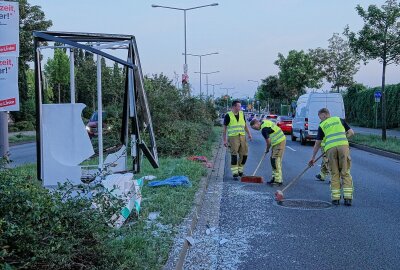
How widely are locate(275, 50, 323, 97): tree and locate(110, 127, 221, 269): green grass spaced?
3744cm

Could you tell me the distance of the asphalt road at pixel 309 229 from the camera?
5484 mm

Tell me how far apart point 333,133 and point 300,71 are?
40.2 m

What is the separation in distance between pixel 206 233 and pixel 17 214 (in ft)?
11.0

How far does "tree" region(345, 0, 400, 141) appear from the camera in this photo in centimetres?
→ 2198

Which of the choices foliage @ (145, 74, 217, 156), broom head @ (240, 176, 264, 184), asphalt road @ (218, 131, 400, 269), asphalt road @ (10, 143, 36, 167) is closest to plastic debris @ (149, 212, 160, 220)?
asphalt road @ (218, 131, 400, 269)

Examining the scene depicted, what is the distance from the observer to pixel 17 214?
146 inches

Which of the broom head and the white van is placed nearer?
the broom head

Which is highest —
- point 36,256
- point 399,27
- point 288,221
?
point 399,27

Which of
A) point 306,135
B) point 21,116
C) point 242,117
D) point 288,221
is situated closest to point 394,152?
point 306,135

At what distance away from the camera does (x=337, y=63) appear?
133ft

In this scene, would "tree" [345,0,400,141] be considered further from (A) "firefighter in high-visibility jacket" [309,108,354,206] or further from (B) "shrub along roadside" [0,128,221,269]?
(B) "shrub along roadside" [0,128,221,269]

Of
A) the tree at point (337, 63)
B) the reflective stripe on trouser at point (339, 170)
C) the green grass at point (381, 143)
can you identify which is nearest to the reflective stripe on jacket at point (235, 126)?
the reflective stripe on trouser at point (339, 170)

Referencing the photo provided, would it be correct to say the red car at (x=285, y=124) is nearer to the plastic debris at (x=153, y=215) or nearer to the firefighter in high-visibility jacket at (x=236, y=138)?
the firefighter in high-visibility jacket at (x=236, y=138)

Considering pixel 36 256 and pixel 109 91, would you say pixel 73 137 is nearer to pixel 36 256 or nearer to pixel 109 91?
pixel 36 256
